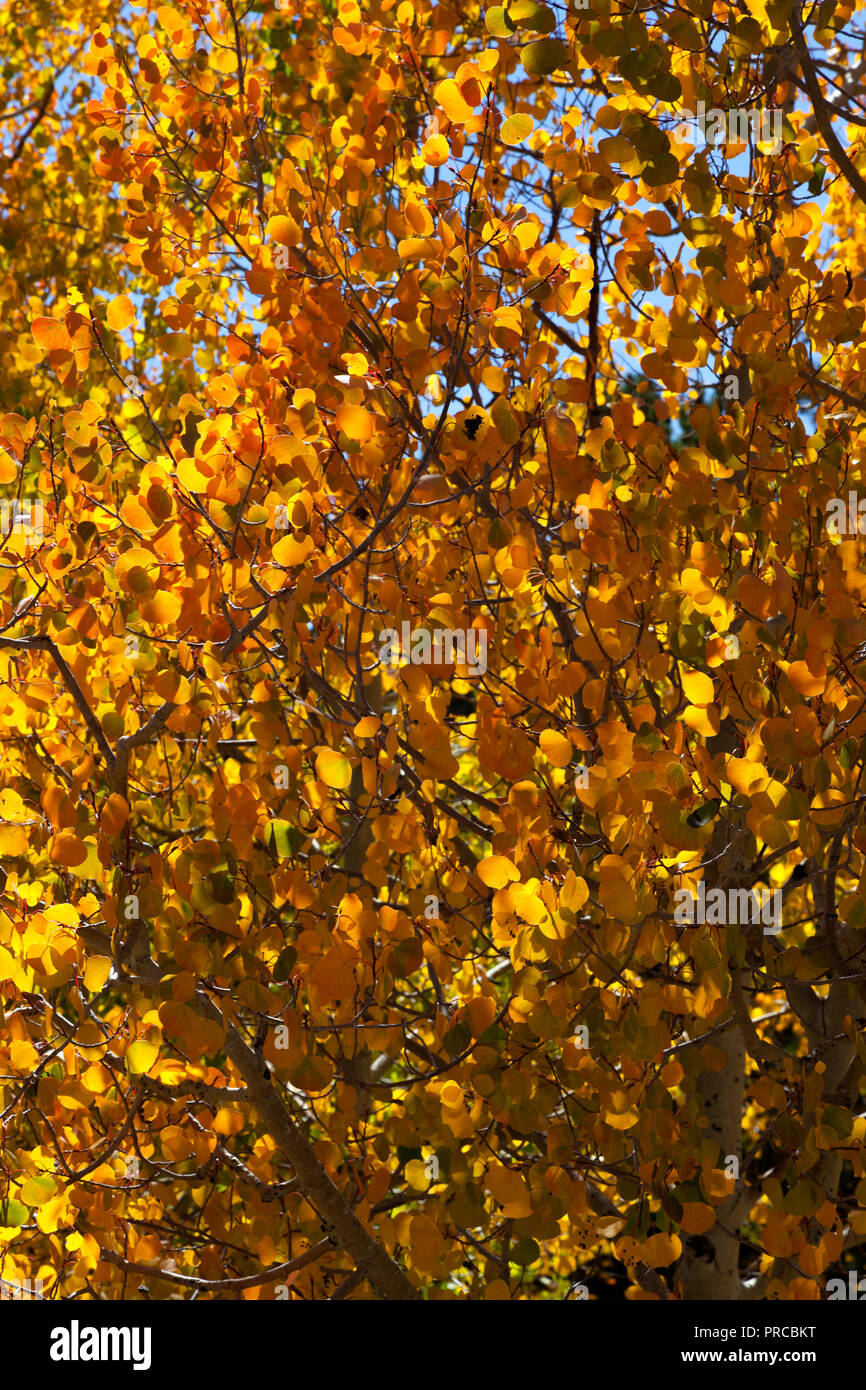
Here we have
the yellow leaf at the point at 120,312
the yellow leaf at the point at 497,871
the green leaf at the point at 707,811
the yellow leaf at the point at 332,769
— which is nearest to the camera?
A: the yellow leaf at the point at 497,871

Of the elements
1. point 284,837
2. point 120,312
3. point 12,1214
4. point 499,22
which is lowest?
point 12,1214

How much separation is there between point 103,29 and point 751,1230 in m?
6.79

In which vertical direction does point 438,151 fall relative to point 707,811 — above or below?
above

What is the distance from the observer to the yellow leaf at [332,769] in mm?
2615

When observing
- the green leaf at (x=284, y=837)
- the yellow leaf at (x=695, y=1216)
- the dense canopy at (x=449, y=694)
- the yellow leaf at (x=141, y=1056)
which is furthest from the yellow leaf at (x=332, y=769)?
the yellow leaf at (x=695, y=1216)

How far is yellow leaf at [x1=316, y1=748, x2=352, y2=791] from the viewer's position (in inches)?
103

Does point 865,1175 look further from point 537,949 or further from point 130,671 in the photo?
point 130,671

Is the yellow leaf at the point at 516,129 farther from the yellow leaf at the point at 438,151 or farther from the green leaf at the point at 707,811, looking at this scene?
the green leaf at the point at 707,811

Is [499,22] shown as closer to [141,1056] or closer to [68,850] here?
[68,850]

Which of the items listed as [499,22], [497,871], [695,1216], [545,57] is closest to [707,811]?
[497,871]

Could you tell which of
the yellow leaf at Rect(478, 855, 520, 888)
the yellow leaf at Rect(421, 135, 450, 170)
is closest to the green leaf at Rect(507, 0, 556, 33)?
the yellow leaf at Rect(421, 135, 450, 170)

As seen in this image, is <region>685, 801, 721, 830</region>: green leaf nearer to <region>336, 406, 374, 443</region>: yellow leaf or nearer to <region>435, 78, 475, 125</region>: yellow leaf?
<region>336, 406, 374, 443</region>: yellow leaf

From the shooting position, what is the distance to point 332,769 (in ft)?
8.61

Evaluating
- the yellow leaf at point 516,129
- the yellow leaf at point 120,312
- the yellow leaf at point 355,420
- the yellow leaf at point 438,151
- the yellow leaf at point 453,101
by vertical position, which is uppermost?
the yellow leaf at point 453,101
